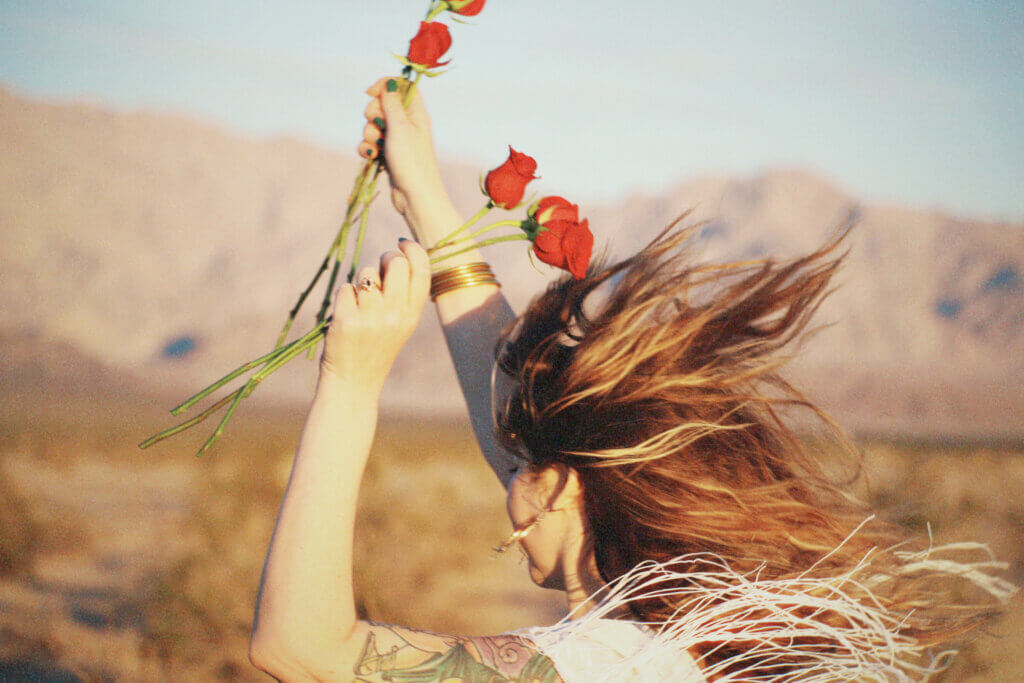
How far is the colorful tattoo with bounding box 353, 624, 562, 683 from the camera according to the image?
1.33 meters

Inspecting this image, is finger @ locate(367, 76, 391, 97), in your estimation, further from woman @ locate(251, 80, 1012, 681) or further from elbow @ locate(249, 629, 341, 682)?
elbow @ locate(249, 629, 341, 682)

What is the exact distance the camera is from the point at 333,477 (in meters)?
1.31

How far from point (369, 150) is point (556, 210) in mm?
501

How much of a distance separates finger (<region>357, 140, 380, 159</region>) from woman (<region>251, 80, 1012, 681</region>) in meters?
0.52

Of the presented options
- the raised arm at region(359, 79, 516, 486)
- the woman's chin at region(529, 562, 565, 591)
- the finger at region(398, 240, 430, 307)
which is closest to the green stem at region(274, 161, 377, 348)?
the raised arm at region(359, 79, 516, 486)

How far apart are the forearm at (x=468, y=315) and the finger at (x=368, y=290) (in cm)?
57

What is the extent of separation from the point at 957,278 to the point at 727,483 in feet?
416

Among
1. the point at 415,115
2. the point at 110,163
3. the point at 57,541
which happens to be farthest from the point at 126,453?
the point at 110,163

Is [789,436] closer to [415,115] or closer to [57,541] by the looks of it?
[415,115]

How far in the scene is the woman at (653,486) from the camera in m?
1.38

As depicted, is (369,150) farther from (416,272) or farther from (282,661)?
(282,661)

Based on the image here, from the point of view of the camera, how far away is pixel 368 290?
1376 millimetres

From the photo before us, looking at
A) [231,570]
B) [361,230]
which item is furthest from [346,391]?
[231,570]

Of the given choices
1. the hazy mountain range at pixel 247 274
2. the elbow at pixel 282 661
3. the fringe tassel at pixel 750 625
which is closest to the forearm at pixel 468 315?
the fringe tassel at pixel 750 625
